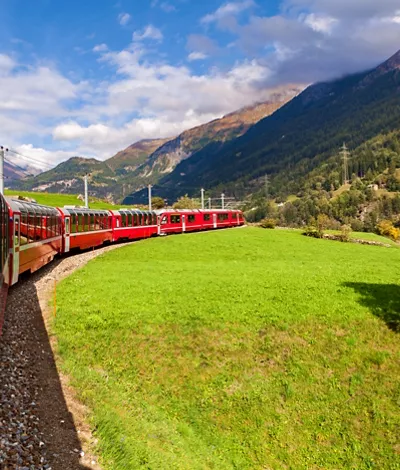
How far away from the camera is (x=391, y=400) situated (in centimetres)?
1357

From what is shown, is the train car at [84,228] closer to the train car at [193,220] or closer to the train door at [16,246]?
the train door at [16,246]

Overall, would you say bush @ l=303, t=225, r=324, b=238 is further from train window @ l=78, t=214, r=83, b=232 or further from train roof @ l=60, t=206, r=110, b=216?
train window @ l=78, t=214, r=83, b=232

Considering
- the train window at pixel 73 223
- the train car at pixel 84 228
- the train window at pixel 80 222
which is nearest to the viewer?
the train car at pixel 84 228

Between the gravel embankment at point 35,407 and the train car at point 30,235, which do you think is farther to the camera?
the train car at point 30,235

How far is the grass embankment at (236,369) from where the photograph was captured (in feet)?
38.8

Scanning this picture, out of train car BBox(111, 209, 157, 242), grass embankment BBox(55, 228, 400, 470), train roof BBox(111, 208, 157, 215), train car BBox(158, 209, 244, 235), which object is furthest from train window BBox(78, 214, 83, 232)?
train car BBox(158, 209, 244, 235)

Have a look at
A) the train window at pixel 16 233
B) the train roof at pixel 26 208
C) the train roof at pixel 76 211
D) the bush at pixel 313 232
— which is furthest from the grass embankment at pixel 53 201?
the train window at pixel 16 233

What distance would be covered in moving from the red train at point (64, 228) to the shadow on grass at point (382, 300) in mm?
16460

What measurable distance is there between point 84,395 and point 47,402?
125cm

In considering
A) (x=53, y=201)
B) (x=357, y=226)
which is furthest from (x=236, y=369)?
(x=357, y=226)

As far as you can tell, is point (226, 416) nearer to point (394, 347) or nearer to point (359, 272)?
point (394, 347)

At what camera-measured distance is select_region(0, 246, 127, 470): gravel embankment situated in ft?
27.7

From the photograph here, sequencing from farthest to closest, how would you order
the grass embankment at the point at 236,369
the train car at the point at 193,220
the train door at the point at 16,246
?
the train car at the point at 193,220 < the train door at the point at 16,246 < the grass embankment at the point at 236,369

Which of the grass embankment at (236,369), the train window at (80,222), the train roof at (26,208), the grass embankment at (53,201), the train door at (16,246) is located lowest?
the grass embankment at (236,369)
